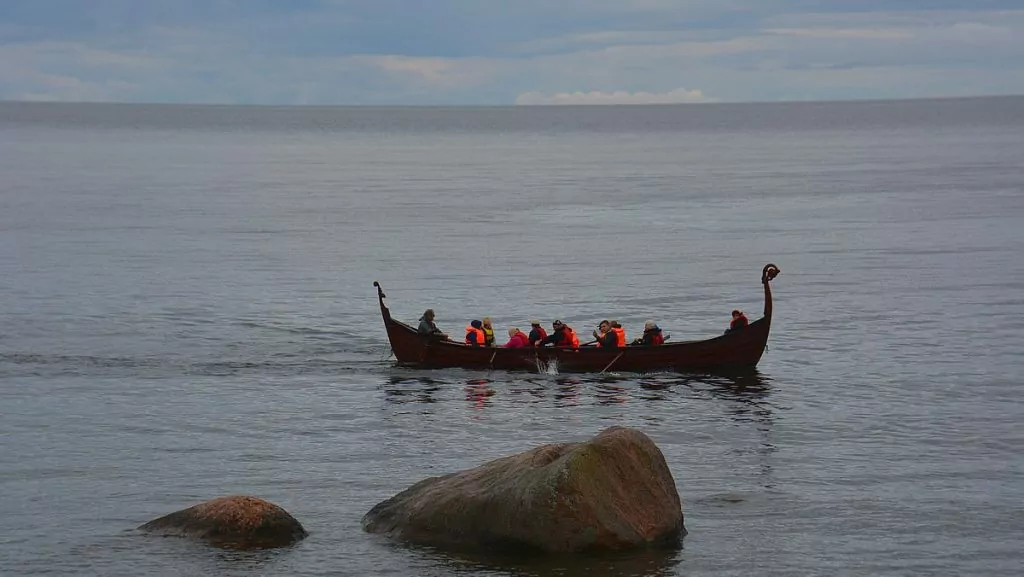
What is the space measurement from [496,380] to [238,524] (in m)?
15.9

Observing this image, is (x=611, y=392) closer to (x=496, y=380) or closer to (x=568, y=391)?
(x=568, y=391)

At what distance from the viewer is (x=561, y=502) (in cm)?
2094

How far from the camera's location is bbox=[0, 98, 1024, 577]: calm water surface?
23.8 m

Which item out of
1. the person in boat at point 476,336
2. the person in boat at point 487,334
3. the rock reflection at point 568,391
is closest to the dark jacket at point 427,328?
the person in boat at point 476,336

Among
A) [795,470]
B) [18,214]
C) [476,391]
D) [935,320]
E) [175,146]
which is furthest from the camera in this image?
[175,146]

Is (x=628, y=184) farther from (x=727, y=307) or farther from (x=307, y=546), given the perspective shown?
(x=307, y=546)

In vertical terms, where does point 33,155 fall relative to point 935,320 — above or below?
above

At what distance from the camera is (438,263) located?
63.0 m

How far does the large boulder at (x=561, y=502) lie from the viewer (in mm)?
20969

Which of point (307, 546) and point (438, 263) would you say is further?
point (438, 263)

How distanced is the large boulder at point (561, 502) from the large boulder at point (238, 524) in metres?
1.94

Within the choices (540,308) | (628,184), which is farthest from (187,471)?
(628,184)

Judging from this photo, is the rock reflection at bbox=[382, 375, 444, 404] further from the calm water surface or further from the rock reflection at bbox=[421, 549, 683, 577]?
the rock reflection at bbox=[421, 549, 683, 577]

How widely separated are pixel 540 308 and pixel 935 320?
44.5ft
